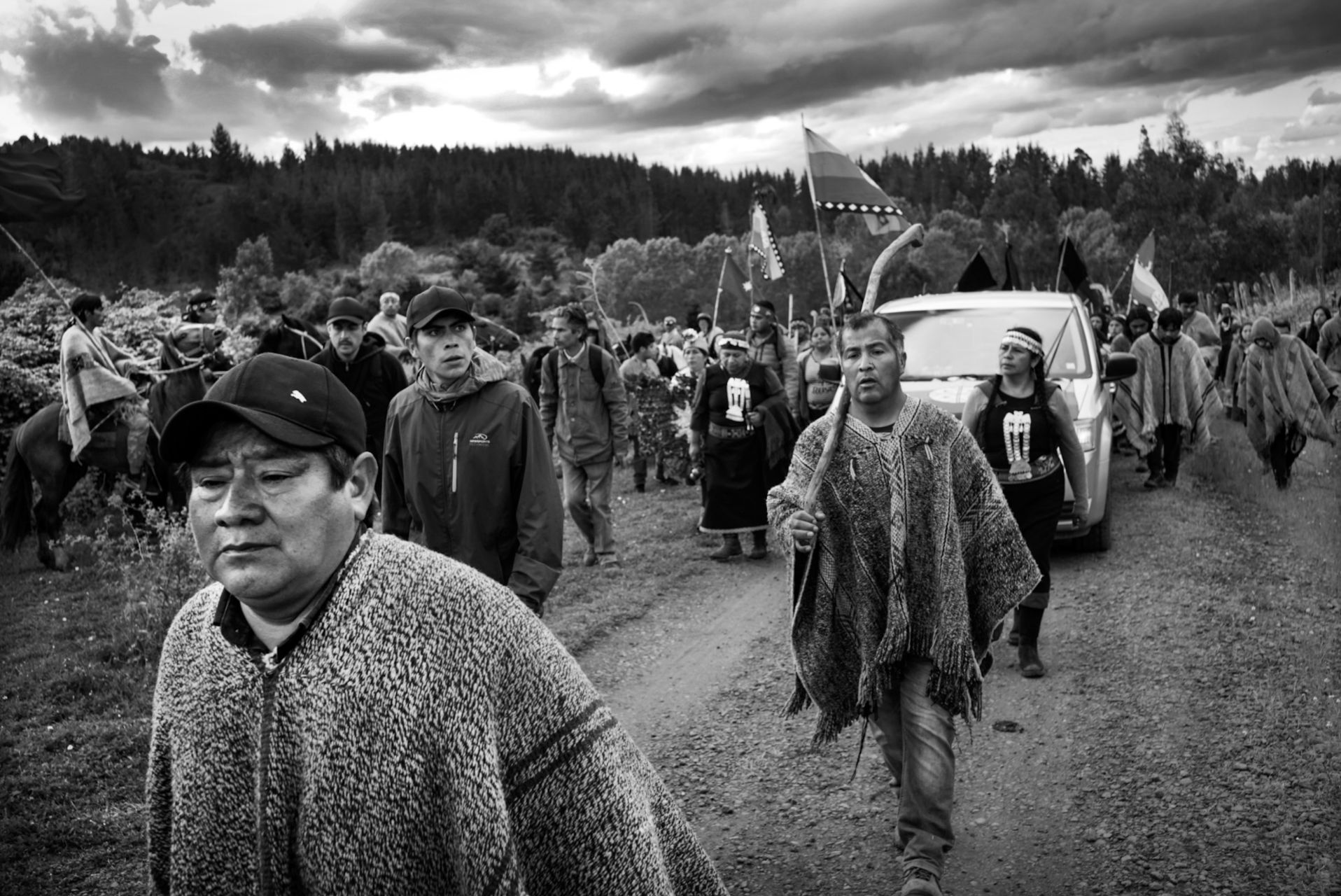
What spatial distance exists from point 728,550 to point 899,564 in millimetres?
6383

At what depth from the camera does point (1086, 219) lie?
93.2 m

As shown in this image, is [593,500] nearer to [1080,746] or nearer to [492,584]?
[1080,746]

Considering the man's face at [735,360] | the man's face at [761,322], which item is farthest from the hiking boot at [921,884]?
the man's face at [761,322]

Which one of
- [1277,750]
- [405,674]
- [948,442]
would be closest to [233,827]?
[405,674]

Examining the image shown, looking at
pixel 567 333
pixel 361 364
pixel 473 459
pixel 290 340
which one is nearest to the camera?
pixel 473 459

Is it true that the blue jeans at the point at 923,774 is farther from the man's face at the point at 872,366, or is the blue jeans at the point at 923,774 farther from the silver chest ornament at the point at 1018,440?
the silver chest ornament at the point at 1018,440

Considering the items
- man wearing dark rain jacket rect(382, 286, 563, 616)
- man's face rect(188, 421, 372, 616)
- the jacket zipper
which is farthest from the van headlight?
the jacket zipper

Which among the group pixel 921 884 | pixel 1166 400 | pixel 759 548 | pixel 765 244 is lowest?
pixel 759 548

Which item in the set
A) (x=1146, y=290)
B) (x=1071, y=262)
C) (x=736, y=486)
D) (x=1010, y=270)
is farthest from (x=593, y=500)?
(x=1146, y=290)

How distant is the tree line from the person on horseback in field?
20.8 meters

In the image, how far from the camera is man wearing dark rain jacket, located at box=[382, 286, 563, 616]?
4648 millimetres

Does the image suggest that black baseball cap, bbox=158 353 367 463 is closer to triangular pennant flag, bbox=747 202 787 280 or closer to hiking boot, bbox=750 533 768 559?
hiking boot, bbox=750 533 768 559

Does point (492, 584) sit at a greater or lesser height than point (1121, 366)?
greater

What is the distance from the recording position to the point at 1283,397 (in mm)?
12164
